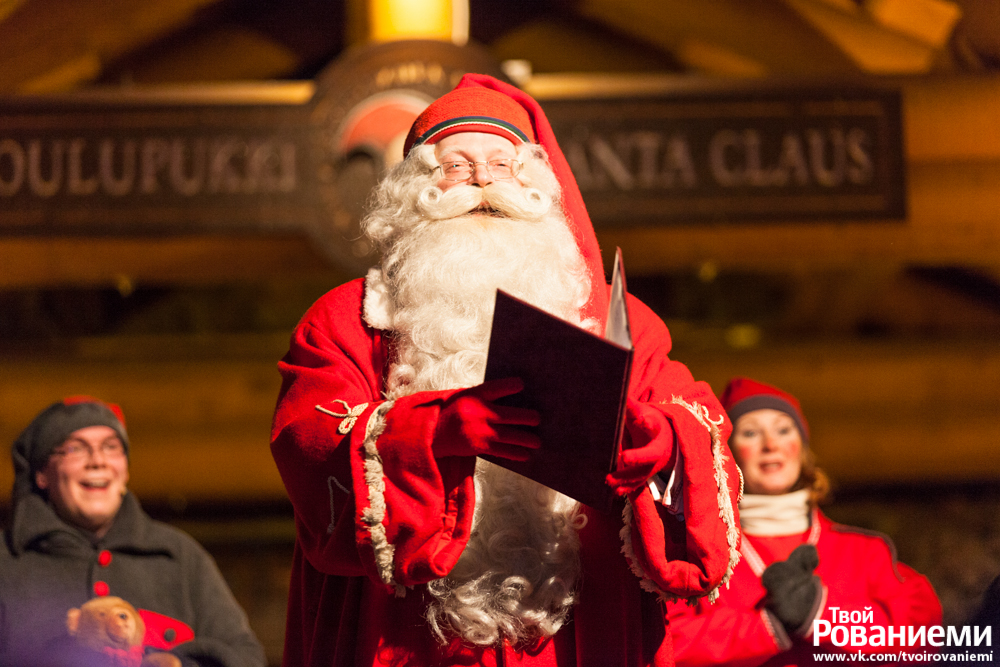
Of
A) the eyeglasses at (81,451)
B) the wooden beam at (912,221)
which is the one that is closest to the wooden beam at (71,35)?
the wooden beam at (912,221)

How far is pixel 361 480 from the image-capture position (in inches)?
52.7

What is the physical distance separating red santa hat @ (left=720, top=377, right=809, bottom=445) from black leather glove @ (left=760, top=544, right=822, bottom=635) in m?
0.33

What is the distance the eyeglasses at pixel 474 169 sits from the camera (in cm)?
166

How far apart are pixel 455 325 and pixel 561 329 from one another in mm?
340

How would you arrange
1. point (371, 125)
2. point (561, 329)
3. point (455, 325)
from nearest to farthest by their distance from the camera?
point (561, 329), point (455, 325), point (371, 125)

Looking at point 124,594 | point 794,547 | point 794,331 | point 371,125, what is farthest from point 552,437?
point 794,331

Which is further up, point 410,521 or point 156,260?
point 156,260

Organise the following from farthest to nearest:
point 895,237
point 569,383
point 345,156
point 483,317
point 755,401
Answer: point 895,237, point 345,156, point 755,401, point 483,317, point 569,383

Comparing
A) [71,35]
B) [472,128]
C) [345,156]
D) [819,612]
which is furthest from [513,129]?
[71,35]

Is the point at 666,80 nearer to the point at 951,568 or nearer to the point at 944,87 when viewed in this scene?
the point at 944,87

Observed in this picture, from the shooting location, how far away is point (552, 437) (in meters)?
1.29

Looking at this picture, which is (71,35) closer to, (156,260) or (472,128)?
(156,260)

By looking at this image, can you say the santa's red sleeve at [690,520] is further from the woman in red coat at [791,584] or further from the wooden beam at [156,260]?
the wooden beam at [156,260]

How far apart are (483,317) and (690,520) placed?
45cm
